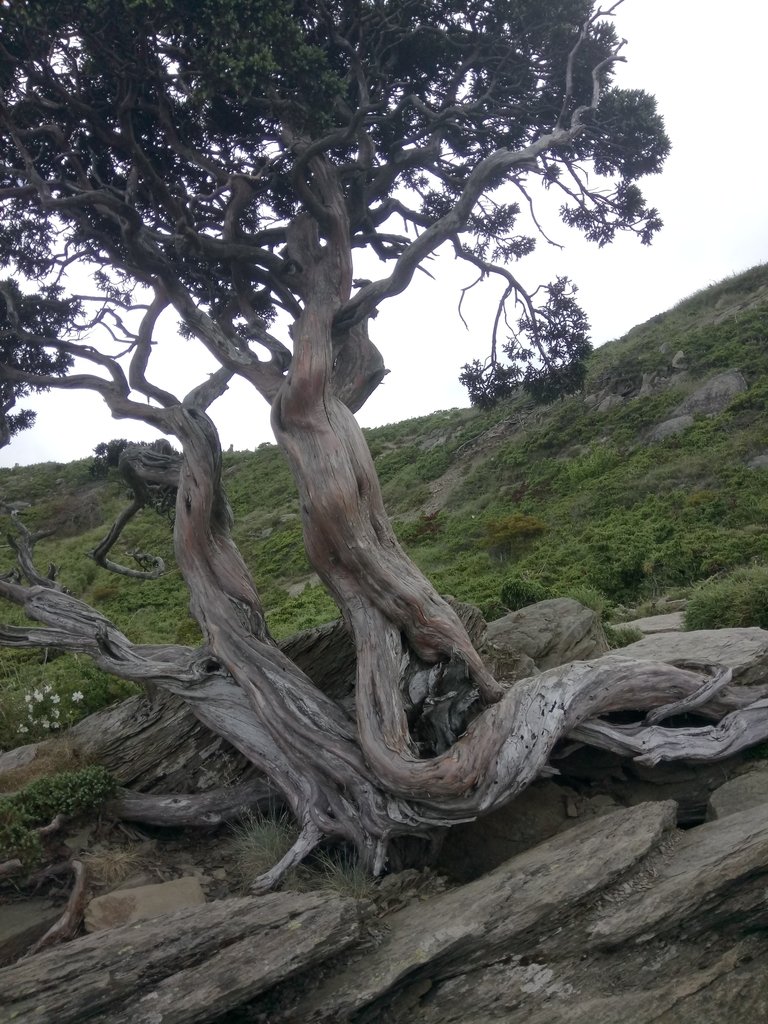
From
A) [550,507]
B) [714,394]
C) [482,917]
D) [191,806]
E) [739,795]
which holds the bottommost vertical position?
[739,795]

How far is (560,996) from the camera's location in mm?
4375

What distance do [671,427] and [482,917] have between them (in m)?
20.5

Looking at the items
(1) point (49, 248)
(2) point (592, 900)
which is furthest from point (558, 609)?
(1) point (49, 248)

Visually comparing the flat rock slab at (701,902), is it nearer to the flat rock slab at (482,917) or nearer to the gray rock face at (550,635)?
the flat rock slab at (482,917)

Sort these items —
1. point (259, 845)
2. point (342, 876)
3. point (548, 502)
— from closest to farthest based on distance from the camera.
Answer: point (342, 876) < point (259, 845) < point (548, 502)

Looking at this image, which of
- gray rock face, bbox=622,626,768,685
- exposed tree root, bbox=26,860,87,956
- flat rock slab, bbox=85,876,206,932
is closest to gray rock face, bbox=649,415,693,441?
gray rock face, bbox=622,626,768,685

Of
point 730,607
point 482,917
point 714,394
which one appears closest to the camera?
point 482,917

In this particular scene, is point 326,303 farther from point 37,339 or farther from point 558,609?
point 558,609

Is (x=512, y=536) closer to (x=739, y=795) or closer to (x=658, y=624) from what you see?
(x=658, y=624)

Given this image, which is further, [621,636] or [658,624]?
[658,624]

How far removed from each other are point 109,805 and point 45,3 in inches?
278

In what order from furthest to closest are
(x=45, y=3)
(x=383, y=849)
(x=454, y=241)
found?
(x=454, y=241) → (x=45, y=3) → (x=383, y=849)

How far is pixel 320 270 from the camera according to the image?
27.9 ft

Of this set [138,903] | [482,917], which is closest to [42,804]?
[138,903]
